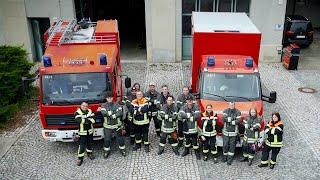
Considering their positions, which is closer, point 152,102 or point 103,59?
point 103,59

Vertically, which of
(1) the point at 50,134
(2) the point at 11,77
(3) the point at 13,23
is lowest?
(1) the point at 50,134

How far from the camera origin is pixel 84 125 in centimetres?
1045

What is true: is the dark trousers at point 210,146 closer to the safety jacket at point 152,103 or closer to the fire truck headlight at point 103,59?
the safety jacket at point 152,103

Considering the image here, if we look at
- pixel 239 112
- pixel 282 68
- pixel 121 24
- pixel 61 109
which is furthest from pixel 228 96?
pixel 121 24

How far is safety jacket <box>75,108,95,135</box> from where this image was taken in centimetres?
1034

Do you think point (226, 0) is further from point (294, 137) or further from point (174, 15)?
point (294, 137)

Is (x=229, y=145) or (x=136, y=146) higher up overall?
(x=229, y=145)

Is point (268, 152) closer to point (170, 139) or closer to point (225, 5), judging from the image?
point (170, 139)

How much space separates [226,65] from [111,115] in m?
3.86

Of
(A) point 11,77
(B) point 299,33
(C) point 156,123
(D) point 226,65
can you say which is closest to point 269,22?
(B) point 299,33

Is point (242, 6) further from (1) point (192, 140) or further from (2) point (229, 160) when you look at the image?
(2) point (229, 160)

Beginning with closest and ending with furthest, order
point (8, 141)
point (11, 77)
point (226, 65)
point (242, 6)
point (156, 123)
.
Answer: point (226, 65) → point (156, 123) → point (8, 141) → point (11, 77) → point (242, 6)

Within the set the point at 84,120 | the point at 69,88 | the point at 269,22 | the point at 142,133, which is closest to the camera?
the point at 84,120

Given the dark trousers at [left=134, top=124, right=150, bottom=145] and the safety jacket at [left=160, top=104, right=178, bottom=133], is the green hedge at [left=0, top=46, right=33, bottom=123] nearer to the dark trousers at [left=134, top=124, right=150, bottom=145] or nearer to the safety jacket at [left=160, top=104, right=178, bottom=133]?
the dark trousers at [left=134, top=124, right=150, bottom=145]
